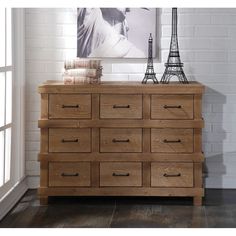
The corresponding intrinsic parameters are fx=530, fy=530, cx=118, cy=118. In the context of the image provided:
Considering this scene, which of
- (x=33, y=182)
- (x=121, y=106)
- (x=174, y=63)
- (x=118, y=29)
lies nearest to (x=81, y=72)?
(x=121, y=106)

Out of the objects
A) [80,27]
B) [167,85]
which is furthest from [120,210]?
[80,27]

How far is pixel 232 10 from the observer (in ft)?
13.2

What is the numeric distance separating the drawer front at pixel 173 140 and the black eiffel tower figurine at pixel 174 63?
1.45 ft

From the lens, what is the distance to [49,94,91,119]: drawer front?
11.6ft

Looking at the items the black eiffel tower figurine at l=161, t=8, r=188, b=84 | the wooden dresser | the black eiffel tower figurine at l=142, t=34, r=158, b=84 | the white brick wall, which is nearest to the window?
the wooden dresser

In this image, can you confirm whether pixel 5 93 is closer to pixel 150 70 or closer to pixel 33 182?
pixel 33 182

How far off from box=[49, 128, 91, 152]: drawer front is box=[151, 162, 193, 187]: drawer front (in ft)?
1.57

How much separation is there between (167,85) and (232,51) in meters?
0.83

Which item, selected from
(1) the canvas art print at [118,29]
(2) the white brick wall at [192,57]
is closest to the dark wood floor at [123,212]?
(2) the white brick wall at [192,57]

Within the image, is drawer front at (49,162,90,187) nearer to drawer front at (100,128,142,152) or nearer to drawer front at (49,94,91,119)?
drawer front at (100,128,142,152)

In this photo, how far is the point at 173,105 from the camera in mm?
3514

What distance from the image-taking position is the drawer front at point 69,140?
3.55 meters
